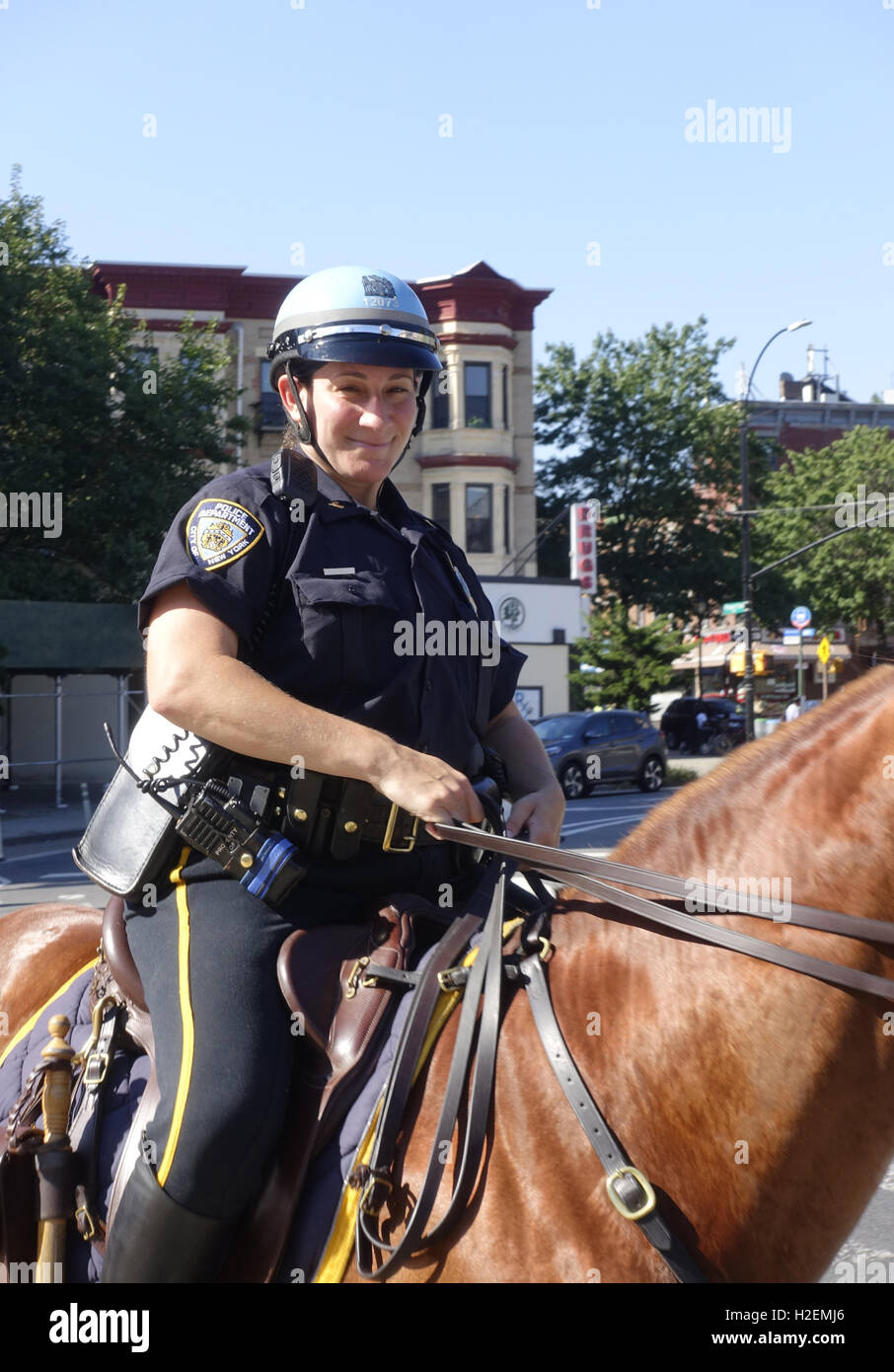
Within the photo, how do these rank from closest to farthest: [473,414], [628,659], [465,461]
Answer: [628,659]
[465,461]
[473,414]

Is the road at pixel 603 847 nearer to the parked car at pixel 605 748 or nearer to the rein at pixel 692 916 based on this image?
the rein at pixel 692 916

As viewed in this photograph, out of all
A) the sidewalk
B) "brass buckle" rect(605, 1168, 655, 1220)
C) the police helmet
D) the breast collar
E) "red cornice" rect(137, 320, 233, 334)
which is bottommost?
the sidewalk

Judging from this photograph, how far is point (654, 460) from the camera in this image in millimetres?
50438

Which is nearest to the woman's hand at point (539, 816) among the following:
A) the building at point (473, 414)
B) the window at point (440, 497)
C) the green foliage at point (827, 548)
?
the building at point (473, 414)

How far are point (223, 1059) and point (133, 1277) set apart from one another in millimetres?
466

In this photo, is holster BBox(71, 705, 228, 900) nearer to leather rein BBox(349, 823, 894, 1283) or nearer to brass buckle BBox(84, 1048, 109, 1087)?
brass buckle BBox(84, 1048, 109, 1087)

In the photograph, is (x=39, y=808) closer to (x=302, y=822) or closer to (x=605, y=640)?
(x=605, y=640)

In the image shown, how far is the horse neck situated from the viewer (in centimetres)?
200

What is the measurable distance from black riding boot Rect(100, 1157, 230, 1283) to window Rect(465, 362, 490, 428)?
123ft

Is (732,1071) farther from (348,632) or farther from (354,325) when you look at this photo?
(354,325)

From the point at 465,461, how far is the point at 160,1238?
36639 mm

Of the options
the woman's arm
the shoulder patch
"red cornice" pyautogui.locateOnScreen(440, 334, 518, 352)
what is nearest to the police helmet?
the shoulder patch

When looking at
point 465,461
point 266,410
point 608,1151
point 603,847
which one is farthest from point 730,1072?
point 465,461
